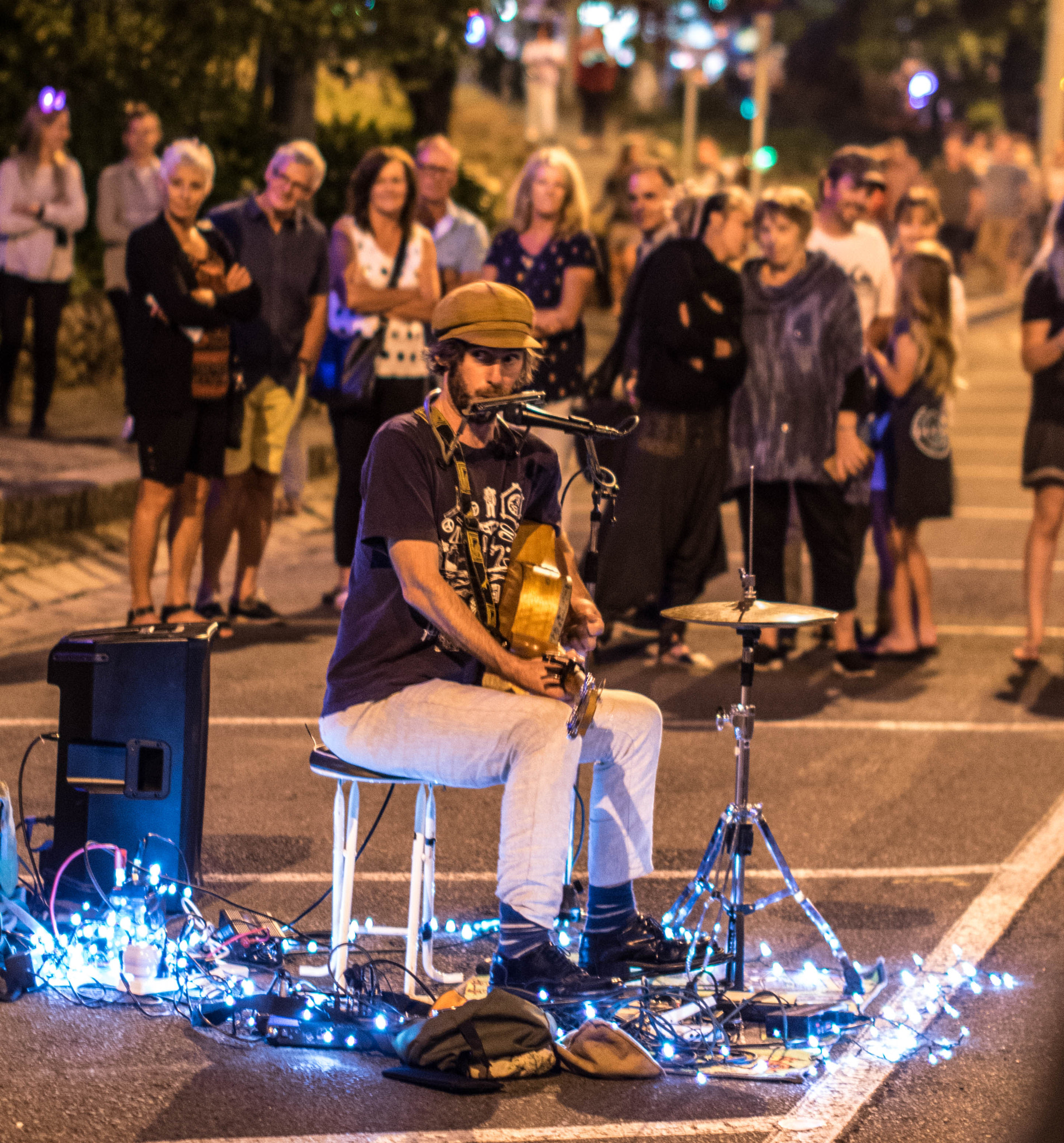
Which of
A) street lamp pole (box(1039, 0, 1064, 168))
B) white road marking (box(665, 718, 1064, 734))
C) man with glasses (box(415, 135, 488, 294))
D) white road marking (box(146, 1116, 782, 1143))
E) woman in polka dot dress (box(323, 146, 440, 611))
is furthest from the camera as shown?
street lamp pole (box(1039, 0, 1064, 168))

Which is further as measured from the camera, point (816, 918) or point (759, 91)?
point (759, 91)

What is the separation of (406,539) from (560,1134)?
5.14 feet

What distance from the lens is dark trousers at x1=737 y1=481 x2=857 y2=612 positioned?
845 centimetres

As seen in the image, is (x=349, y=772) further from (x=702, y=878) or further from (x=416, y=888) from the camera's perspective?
(x=702, y=878)

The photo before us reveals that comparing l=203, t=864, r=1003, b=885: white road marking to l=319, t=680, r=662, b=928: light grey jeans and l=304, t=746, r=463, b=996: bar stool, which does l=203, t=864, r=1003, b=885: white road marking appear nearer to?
l=319, t=680, r=662, b=928: light grey jeans

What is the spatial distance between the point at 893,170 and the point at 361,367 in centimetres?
912

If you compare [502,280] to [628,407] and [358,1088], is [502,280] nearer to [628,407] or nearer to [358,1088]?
[628,407]

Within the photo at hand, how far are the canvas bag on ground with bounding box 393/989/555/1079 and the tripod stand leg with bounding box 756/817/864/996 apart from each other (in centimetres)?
77

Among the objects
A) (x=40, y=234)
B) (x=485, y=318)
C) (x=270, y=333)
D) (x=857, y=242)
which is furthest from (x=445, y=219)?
(x=485, y=318)

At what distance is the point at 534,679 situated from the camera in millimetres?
4805

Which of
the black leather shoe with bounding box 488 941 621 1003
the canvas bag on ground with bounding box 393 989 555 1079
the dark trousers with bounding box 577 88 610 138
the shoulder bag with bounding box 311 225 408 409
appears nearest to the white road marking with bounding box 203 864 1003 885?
the black leather shoe with bounding box 488 941 621 1003

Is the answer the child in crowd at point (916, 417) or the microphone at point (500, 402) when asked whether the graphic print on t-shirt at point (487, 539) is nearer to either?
the microphone at point (500, 402)

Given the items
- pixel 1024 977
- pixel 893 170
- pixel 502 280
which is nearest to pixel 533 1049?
pixel 1024 977

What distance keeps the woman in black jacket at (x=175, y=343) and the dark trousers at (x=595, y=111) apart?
29.3 m
